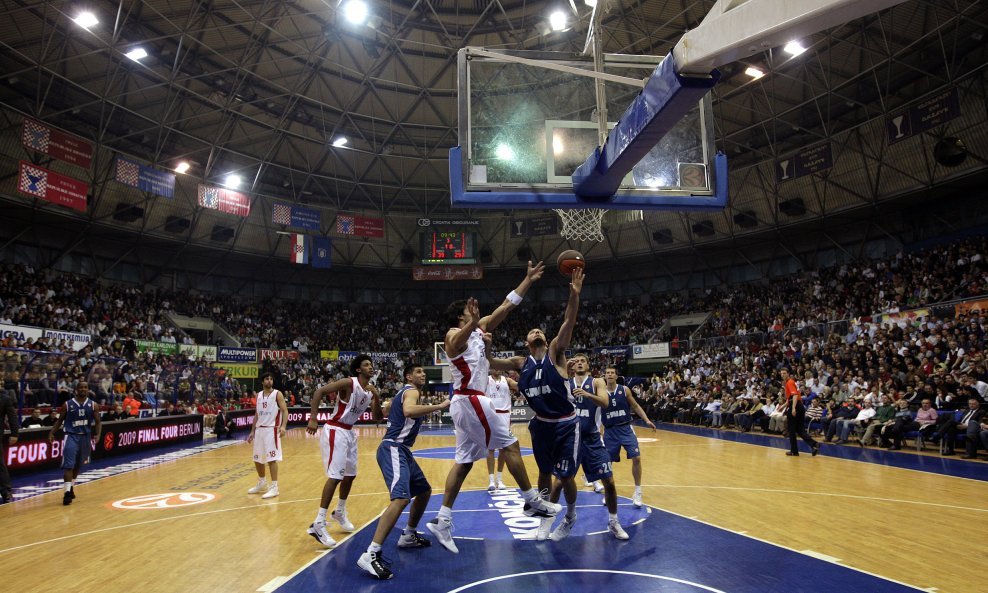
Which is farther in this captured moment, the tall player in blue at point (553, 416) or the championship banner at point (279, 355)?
the championship banner at point (279, 355)

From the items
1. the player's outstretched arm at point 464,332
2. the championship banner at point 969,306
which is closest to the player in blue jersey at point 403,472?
the player's outstretched arm at point 464,332

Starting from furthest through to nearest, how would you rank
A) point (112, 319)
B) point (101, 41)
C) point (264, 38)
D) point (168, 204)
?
point (168, 204)
point (112, 319)
point (264, 38)
point (101, 41)

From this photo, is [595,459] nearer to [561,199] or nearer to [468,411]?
[468,411]

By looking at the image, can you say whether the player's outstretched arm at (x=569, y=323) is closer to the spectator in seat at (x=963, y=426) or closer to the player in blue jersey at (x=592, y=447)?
the player in blue jersey at (x=592, y=447)

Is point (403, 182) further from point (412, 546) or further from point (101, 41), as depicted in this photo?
point (412, 546)

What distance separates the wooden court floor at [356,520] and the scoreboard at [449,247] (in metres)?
21.4

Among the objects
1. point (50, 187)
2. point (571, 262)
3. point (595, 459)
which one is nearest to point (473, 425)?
point (595, 459)

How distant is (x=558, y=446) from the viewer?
244 inches

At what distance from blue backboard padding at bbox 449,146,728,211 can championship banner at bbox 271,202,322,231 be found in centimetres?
2389

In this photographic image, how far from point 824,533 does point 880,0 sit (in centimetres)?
547

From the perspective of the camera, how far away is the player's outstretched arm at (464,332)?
5.45 meters

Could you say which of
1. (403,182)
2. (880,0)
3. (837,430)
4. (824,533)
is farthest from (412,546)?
(403,182)

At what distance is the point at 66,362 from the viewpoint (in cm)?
1366

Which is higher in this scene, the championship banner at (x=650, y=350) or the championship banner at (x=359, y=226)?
the championship banner at (x=359, y=226)
